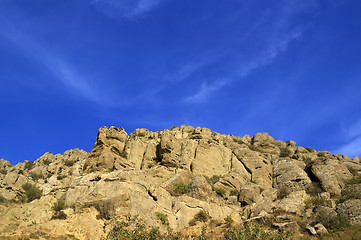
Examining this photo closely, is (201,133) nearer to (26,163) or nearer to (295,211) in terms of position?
(295,211)

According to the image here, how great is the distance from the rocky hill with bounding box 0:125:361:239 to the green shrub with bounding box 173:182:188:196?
3.9 inches

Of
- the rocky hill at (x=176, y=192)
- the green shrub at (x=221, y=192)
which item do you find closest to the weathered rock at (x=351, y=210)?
the rocky hill at (x=176, y=192)

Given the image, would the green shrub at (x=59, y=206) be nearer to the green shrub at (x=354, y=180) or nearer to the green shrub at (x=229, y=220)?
the green shrub at (x=229, y=220)

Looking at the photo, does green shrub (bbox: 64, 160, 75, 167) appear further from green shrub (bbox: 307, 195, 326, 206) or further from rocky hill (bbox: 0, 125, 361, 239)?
green shrub (bbox: 307, 195, 326, 206)

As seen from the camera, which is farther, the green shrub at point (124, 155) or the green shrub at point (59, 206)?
the green shrub at point (124, 155)

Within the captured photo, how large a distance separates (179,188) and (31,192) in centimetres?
1505

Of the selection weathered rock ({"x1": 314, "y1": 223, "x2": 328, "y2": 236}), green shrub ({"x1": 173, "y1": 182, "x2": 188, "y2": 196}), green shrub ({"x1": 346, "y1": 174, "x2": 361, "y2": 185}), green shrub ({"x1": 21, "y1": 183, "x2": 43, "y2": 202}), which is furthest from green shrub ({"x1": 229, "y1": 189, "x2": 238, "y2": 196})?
green shrub ({"x1": 21, "y1": 183, "x2": 43, "y2": 202})

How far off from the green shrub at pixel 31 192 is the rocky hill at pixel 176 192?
12 centimetres

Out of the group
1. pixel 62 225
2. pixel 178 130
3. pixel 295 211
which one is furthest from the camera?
pixel 178 130

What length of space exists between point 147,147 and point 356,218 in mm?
23434

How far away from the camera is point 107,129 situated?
42.9 m

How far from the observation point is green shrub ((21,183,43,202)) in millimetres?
36778

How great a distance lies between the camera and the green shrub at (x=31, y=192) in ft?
121

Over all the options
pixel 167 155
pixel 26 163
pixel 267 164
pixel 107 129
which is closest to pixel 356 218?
pixel 267 164
